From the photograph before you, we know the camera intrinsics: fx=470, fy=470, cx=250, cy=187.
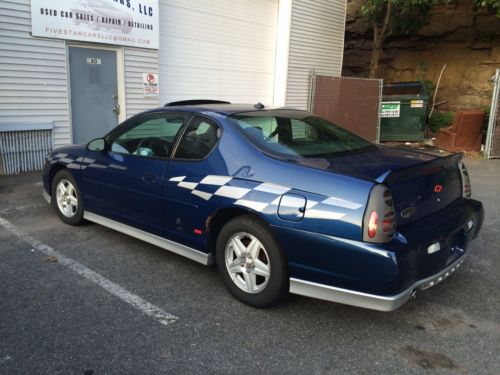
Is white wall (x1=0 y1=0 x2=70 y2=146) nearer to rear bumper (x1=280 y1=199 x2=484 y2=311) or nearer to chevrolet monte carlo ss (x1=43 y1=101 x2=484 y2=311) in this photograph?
chevrolet monte carlo ss (x1=43 y1=101 x2=484 y2=311)

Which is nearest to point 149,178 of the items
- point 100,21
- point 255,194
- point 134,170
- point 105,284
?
point 134,170

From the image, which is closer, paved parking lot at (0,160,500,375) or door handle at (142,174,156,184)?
paved parking lot at (0,160,500,375)

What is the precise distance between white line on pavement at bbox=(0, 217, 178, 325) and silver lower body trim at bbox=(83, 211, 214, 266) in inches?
20.0

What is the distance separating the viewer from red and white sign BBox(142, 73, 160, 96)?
30.8 ft

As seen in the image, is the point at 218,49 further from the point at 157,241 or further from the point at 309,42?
the point at 157,241

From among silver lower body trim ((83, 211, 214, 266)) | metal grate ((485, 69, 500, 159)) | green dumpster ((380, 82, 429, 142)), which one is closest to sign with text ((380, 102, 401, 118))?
green dumpster ((380, 82, 429, 142))

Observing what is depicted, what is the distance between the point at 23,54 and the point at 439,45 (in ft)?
43.1

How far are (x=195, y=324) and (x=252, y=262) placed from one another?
576mm

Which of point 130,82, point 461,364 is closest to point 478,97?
point 130,82

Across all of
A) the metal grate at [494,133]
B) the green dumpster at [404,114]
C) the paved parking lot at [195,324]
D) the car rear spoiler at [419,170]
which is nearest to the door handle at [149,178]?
the paved parking lot at [195,324]

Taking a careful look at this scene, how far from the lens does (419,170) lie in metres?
3.21

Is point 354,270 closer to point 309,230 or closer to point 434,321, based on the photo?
point 309,230

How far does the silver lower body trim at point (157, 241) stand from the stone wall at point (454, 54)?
1348 centimetres

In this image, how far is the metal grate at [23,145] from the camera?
298 inches
